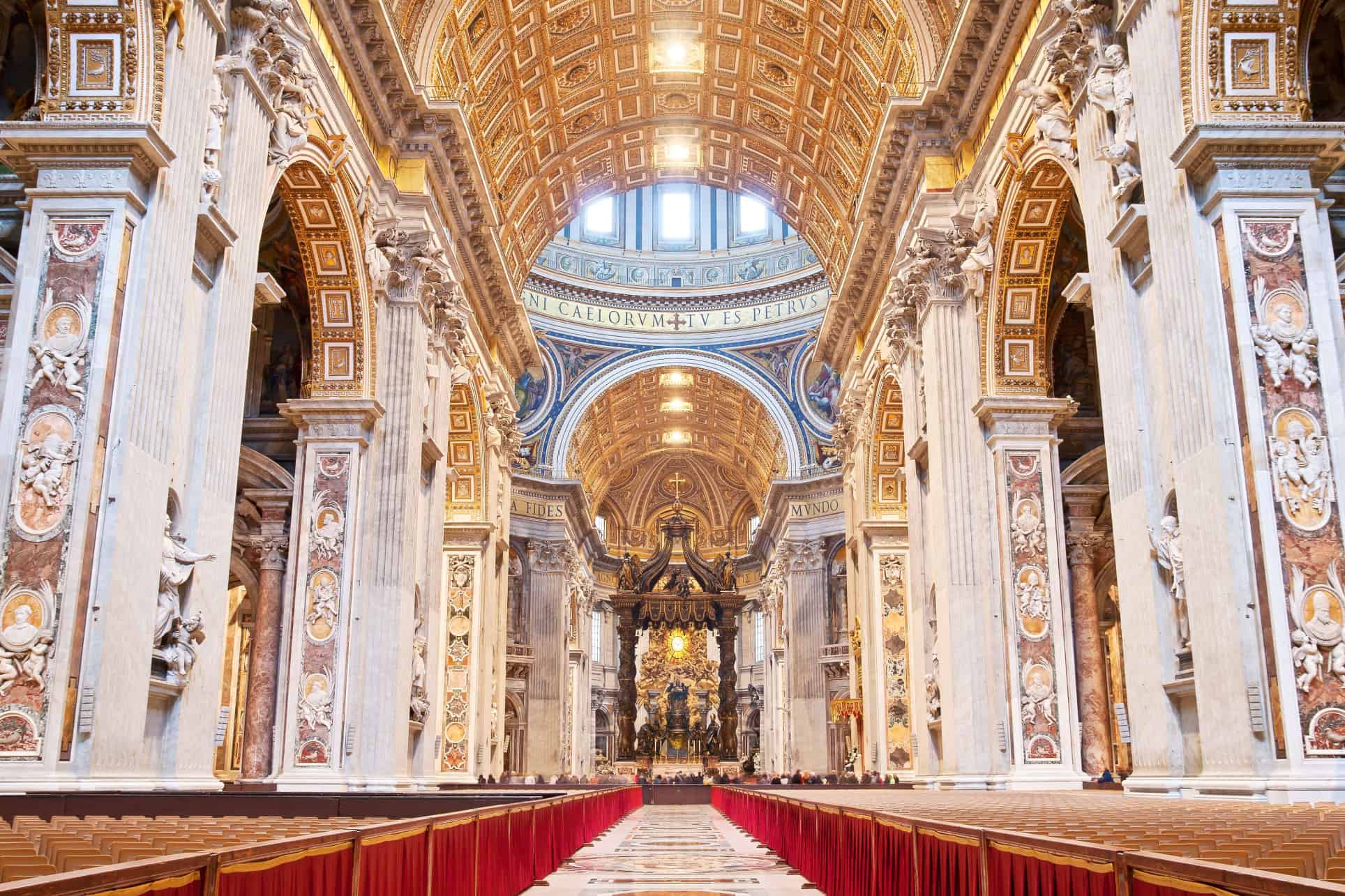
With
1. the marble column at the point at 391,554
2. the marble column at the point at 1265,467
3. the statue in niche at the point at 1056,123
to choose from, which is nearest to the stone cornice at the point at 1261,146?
the marble column at the point at 1265,467

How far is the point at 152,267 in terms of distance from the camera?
326 inches

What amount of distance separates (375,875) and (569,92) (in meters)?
19.2

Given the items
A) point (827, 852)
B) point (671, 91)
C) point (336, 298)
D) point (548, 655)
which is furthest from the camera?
point (548, 655)

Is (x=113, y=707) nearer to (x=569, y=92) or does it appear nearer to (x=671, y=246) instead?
(x=569, y=92)

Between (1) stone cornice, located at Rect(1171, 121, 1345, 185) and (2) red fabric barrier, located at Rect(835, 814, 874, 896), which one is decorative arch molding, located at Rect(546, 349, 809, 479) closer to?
(1) stone cornice, located at Rect(1171, 121, 1345, 185)

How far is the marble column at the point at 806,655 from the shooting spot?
3338 cm

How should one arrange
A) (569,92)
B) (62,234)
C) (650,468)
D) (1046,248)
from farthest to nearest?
(650,468) < (569,92) < (1046,248) < (62,234)

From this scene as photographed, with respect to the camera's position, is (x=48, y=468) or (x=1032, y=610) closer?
(x=48, y=468)

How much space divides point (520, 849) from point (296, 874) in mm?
4314

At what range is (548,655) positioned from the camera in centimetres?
3381

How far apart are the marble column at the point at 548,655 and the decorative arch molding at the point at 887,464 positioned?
15.4 meters

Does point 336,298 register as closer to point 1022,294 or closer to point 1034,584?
point 1022,294

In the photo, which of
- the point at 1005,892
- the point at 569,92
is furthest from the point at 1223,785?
the point at 569,92

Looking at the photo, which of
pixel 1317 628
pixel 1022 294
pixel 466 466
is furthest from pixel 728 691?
pixel 1317 628
